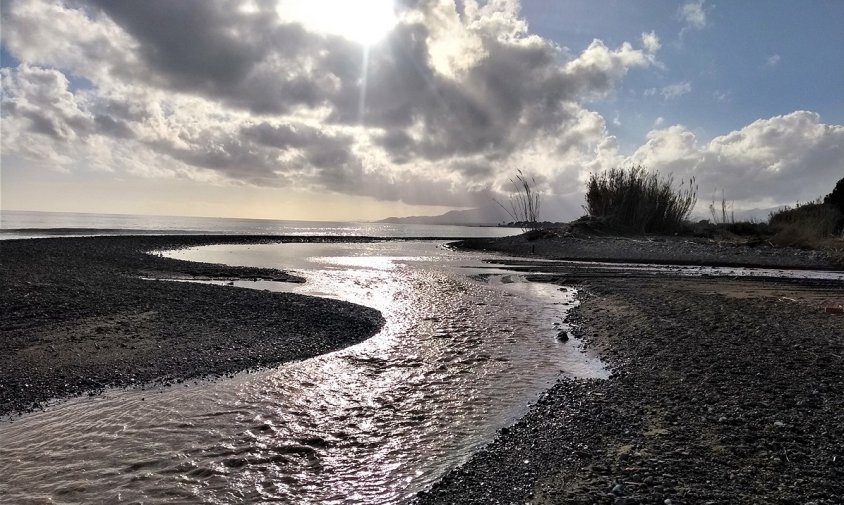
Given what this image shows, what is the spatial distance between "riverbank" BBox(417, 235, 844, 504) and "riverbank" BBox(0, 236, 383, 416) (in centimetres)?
612

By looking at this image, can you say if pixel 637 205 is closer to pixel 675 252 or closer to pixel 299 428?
pixel 675 252

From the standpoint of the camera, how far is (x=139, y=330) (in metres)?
11.8

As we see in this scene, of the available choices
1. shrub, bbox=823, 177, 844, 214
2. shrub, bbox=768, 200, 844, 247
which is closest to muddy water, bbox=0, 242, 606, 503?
shrub, bbox=768, 200, 844, 247

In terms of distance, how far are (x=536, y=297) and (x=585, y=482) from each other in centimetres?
1497

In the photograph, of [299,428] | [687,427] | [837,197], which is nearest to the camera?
[687,427]

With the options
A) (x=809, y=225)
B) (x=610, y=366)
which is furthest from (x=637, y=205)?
(x=610, y=366)

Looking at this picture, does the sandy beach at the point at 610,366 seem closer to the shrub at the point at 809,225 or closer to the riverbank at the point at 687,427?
the riverbank at the point at 687,427

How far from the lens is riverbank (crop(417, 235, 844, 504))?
4.96 m

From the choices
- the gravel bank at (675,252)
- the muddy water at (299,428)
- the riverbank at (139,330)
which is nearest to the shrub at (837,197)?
the gravel bank at (675,252)

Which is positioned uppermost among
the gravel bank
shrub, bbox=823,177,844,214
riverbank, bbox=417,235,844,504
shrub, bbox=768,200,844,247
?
shrub, bbox=823,177,844,214

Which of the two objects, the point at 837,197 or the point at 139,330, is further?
the point at 837,197

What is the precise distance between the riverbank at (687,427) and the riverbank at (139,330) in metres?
6.12

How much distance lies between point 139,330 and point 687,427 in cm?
1207

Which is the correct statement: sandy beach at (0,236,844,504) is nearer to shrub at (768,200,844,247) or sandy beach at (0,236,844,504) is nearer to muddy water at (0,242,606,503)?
muddy water at (0,242,606,503)
